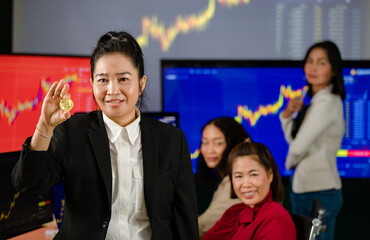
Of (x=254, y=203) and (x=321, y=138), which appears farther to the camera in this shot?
(x=321, y=138)

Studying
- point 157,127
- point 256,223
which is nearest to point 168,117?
point 256,223

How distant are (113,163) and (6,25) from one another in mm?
2638

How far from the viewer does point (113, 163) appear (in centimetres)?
140

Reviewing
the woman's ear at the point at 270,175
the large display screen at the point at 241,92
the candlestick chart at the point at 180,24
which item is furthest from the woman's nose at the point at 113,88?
the candlestick chart at the point at 180,24

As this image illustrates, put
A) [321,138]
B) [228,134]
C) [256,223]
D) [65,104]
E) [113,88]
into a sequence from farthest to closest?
[321,138] < [228,134] < [256,223] < [113,88] < [65,104]

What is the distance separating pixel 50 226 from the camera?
205 centimetres

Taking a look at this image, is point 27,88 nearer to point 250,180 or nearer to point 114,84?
point 250,180

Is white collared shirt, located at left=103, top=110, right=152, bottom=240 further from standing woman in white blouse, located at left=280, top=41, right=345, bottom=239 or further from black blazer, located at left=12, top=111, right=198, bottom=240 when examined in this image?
standing woman in white blouse, located at left=280, top=41, right=345, bottom=239

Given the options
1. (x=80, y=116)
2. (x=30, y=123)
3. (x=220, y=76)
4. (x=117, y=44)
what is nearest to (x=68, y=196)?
(x=80, y=116)

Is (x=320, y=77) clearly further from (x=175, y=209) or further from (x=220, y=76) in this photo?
(x=175, y=209)

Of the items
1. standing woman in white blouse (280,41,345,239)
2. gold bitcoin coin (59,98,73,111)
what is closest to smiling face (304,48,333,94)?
standing woman in white blouse (280,41,345,239)

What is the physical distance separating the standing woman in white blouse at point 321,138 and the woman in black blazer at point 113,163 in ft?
4.95

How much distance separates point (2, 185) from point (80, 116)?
56cm

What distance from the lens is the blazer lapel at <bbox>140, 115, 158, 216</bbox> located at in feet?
4.53
